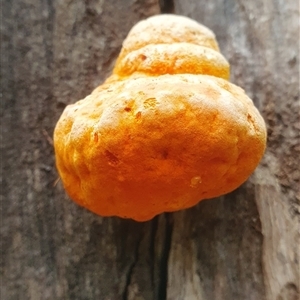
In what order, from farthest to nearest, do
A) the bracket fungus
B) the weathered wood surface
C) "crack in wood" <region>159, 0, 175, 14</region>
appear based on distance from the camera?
"crack in wood" <region>159, 0, 175, 14</region> < the weathered wood surface < the bracket fungus

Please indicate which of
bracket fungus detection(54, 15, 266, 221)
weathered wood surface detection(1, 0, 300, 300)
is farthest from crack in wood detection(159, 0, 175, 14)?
bracket fungus detection(54, 15, 266, 221)

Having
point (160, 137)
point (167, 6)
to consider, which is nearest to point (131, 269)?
point (160, 137)

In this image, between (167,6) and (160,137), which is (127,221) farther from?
(167,6)

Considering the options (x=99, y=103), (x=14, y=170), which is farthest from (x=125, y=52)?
(x=14, y=170)

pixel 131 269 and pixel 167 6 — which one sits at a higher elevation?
pixel 167 6

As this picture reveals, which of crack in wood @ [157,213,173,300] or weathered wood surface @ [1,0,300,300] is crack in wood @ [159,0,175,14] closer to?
weathered wood surface @ [1,0,300,300]

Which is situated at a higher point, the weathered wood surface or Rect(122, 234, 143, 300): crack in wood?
the weathered wood surface
